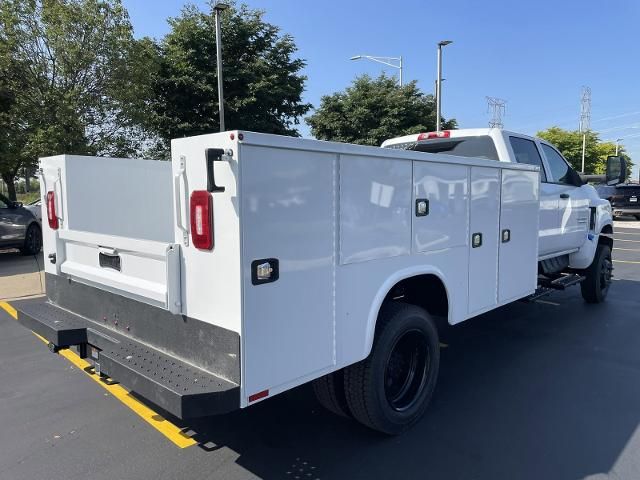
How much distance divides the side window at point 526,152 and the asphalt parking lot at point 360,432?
2.10 metres

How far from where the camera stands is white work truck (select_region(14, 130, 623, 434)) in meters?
2.36

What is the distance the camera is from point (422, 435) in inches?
134

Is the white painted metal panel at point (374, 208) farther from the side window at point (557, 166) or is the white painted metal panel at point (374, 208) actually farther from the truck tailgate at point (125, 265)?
the side window at point (557, 166)

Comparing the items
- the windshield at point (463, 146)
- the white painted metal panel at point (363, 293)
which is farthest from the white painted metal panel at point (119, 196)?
the windshield at point (463, 146)

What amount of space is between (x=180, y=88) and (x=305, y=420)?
57.4 feet

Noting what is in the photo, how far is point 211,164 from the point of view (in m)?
2.30

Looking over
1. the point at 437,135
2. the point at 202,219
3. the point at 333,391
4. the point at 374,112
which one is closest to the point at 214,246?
the point at 202,219

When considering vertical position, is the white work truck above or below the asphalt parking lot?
above

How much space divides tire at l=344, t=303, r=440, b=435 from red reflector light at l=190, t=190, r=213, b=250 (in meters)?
1.29

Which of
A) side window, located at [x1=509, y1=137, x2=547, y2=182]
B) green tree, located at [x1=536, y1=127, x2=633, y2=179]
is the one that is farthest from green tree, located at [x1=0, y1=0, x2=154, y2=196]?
green tree, located at [x1=536, y1=127, x2=633, y2=179]

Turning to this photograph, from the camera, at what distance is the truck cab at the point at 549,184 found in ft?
17.7

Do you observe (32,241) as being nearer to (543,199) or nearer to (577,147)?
(543,199)

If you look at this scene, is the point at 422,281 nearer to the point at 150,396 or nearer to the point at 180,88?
the point at 150,396

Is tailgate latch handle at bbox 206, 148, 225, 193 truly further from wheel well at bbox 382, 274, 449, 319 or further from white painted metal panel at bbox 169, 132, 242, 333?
wheel well at bbox 382, 274, 449, 319
